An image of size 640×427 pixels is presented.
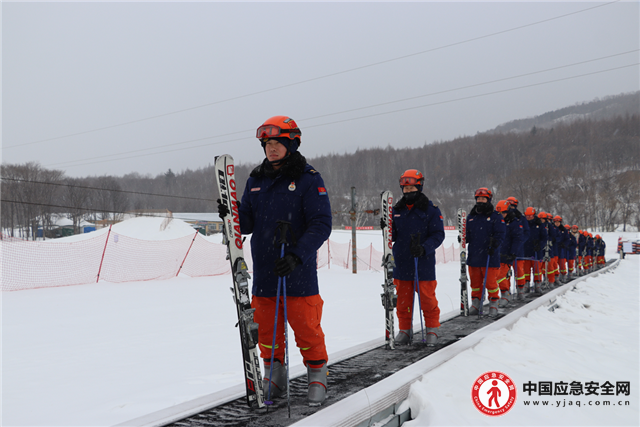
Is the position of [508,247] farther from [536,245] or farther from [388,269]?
[388,269]

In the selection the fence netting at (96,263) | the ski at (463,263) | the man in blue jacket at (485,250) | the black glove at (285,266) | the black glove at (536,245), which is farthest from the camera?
the fence netting at (96,263)

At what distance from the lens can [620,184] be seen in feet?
280

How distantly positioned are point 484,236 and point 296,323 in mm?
5646

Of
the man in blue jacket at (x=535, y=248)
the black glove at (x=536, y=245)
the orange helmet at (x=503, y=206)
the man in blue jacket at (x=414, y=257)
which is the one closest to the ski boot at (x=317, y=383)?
the man in blue jacket at (x=414, y=257)

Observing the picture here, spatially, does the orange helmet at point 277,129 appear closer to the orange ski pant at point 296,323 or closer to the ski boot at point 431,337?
the orange ski pant at point 296,323

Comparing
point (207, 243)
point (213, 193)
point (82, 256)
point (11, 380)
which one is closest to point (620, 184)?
point (213, 193)

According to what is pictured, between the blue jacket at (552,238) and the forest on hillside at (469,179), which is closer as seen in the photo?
the blue jacket at (552,238)

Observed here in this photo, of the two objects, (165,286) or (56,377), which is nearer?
(56,377)

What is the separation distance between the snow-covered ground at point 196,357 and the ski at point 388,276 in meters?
1.00

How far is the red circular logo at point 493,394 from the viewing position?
11.9 ft

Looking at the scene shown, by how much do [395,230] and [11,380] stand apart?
16.4 feet

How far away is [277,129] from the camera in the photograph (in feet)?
11.4

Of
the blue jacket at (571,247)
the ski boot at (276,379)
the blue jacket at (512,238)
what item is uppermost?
the blue jacket at (512,238)

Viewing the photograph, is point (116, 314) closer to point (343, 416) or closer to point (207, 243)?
point (343, 416)
